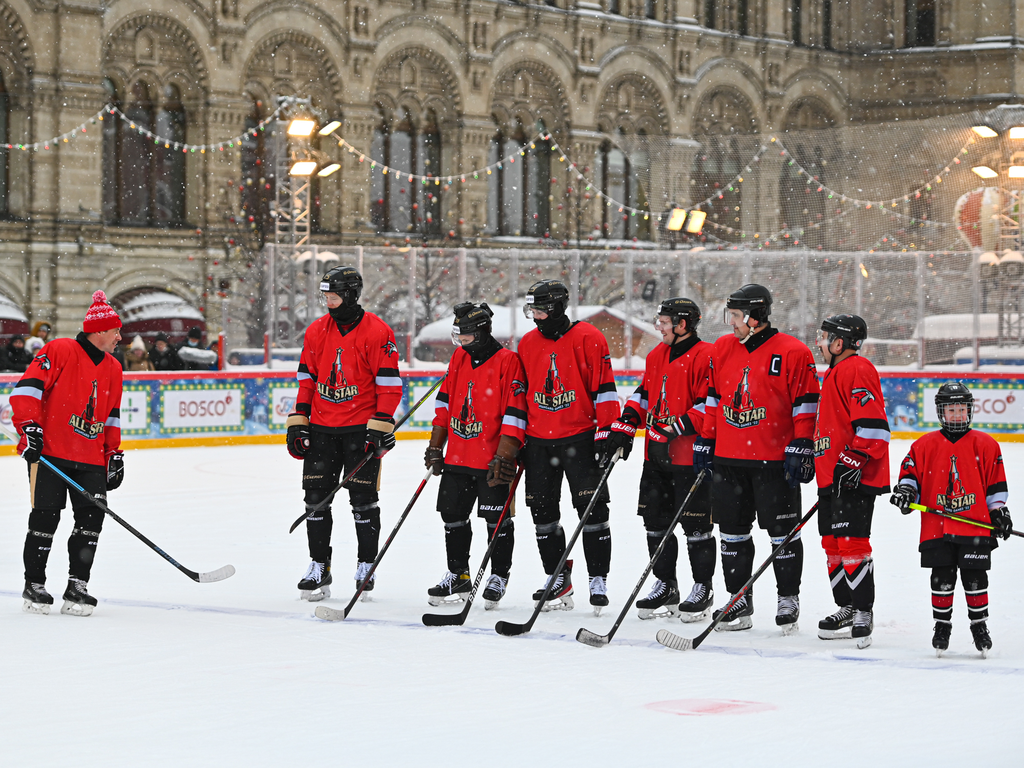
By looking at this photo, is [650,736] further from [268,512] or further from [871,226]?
[871,226]

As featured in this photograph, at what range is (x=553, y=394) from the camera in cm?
777

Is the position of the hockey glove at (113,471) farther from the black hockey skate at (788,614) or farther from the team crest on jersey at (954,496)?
the team crest on jersey at (954,496)

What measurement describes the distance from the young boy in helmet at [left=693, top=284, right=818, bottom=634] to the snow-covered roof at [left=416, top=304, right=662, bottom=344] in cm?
1274

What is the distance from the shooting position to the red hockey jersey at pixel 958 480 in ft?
21.5

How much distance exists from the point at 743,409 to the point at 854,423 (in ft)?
1.78

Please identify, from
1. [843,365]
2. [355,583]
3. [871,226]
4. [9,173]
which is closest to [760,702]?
[843,365]

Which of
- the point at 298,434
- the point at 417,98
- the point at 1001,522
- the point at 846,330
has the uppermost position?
the point at 417,98

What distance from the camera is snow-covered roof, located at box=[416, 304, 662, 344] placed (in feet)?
65.9

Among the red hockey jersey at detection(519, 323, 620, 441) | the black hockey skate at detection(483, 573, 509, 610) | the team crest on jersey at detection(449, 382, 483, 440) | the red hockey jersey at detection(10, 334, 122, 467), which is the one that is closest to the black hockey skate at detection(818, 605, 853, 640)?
the red hockey jersey at detection(519, 323, 620, 441)

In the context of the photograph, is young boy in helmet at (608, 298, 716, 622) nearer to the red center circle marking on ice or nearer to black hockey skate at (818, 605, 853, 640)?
black hockey skate at (818, 605, 853, 640)

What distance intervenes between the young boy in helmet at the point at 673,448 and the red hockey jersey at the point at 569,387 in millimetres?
190

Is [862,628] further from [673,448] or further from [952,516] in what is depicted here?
[673,448]

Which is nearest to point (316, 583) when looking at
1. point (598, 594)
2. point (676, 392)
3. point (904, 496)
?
point (598, 594)

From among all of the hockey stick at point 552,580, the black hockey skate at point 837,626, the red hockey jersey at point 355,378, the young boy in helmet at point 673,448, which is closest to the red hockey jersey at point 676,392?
the young boy in helmet at point 673,448
